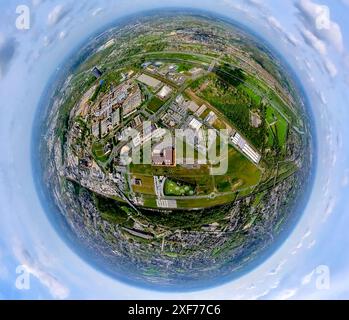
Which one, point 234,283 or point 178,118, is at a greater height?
point 178,118

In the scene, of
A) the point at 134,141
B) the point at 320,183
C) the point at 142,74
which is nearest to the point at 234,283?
the point at 320,183

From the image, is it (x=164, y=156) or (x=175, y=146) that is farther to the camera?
(x=164, y=156)

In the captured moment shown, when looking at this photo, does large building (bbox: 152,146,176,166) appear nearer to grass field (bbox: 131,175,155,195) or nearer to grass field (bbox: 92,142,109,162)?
grass field (bbox: 131,175,155,195)

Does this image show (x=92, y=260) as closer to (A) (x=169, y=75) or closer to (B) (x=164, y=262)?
(B) (x=164, y=262)

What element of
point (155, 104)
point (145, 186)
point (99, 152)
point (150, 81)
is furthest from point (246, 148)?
point (99, 152)

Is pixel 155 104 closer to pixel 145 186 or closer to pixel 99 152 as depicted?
pixel 99 152

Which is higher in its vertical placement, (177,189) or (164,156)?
(164,156)

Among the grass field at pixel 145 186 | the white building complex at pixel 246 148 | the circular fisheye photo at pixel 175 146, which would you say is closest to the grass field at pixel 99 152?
the circular fisheye photo at pixel 175 146
